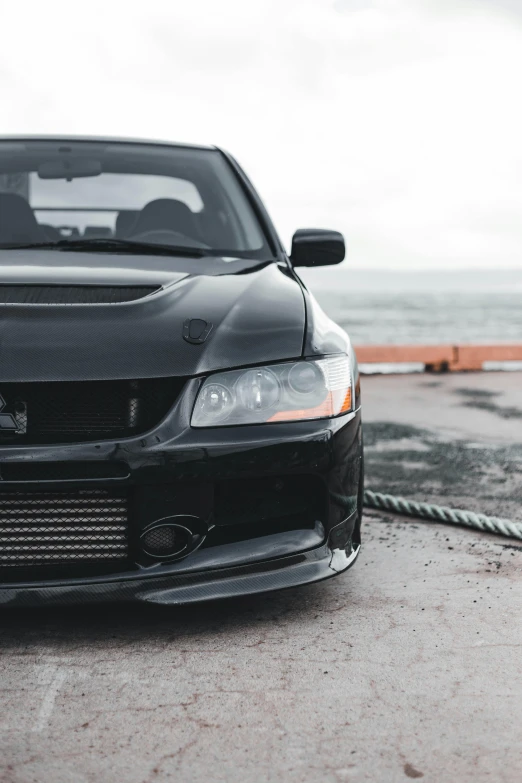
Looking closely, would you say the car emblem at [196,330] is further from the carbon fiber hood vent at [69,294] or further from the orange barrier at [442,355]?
the orange barrier at [442,355]

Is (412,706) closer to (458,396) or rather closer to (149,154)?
(149,154)

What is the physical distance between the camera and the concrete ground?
1724mm

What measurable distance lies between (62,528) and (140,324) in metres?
0.53

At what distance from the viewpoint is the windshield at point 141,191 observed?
327 cm

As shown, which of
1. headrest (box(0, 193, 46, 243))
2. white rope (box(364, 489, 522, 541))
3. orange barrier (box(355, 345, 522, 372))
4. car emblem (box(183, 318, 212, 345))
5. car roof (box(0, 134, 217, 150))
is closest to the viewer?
car emblem (box(183, 318, 212, 345))

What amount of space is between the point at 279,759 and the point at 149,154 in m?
2.50

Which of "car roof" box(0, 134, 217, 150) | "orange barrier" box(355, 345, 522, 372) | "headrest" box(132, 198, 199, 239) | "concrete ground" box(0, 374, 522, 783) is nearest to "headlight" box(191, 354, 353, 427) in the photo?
"concrete ground" box(0, 374, 522, 783)

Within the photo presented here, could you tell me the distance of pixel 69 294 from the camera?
7.94 feet

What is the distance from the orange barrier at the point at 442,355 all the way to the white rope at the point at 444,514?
585cm

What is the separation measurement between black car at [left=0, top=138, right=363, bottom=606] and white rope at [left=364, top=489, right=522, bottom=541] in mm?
1020

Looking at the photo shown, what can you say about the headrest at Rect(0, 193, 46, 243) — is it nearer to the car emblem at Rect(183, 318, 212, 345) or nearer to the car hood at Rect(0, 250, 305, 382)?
the car hood at Rect(0, 250, 305, 382)

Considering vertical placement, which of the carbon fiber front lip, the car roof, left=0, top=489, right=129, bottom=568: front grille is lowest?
the carbon fiber front lip

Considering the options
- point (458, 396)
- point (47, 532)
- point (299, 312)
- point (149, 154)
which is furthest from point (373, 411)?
point (47, 532)

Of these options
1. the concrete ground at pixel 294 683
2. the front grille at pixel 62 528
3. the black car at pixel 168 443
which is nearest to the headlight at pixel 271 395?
the black car at pixel 168 443
